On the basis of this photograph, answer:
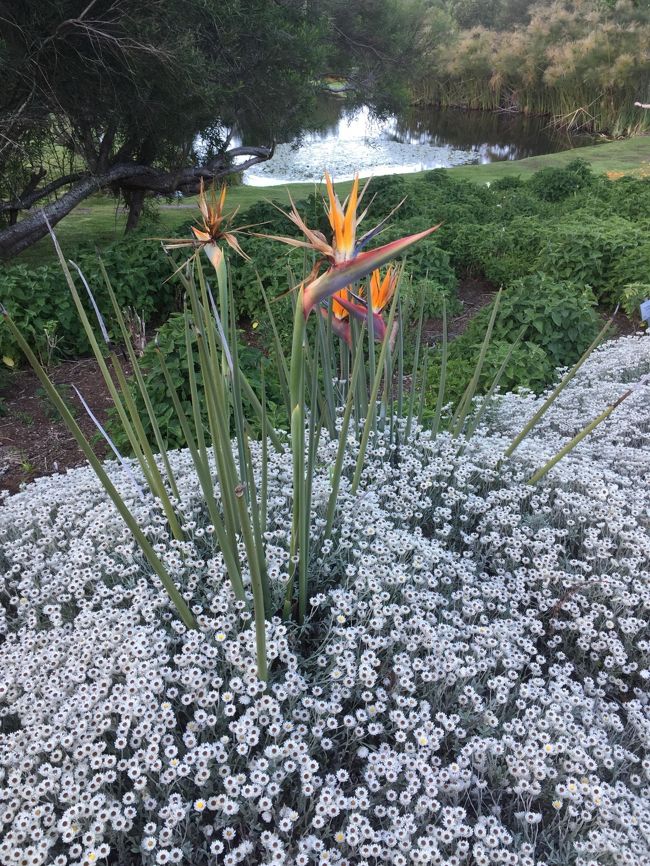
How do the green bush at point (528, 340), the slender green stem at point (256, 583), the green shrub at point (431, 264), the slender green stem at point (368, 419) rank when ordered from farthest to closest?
1. the green shrub at point (431, 264)
2. the green bush at point (528, 340)
3. the slender green stem at point (368, 419)
4. the slender green stem at point (256, 583)

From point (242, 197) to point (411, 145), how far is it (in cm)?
1222

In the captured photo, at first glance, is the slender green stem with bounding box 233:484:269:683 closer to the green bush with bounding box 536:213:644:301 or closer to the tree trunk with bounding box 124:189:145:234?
the green bush with bounding box 536:213:644:301

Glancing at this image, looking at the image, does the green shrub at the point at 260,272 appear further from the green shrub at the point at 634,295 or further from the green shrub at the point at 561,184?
the green shrub at the point at 561,184

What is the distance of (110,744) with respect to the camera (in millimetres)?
1521

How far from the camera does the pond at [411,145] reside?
57.9 ft

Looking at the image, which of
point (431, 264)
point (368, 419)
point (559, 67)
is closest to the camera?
point (368, 419)

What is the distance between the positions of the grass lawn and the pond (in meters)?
2.87

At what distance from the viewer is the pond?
57.9 feet

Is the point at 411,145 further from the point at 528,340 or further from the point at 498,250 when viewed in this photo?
the point at 528,340

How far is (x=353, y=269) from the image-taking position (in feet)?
4.04

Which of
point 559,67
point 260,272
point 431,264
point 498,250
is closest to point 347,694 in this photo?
point 260,272

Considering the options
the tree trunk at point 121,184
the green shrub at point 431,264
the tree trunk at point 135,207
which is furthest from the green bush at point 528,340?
the tree trunk at point 135,207

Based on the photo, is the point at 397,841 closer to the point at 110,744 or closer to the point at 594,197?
the point at 110,744

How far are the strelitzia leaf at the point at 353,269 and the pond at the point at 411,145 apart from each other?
15.6 m
